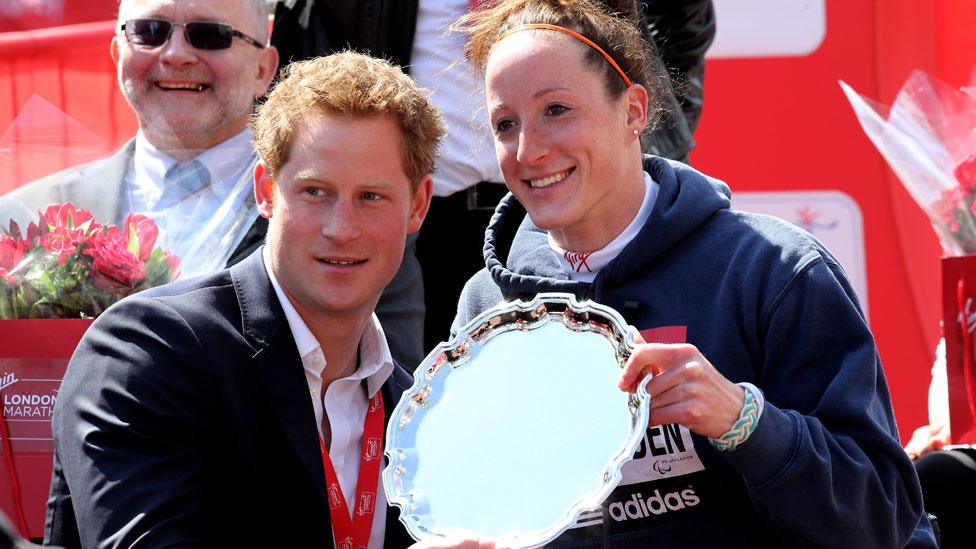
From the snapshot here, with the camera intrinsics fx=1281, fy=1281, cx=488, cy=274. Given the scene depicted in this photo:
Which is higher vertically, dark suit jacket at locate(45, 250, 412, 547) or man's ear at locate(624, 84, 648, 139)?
man's ear at locate(624, 84, 648, 139)

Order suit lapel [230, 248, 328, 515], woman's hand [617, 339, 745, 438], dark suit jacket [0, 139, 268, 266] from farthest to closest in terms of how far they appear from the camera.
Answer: dark suit jacket [0, 139, 268, 266] → suit lapel [230, 248, 328, 515] → woman's hand [617, 339, 745, 438]

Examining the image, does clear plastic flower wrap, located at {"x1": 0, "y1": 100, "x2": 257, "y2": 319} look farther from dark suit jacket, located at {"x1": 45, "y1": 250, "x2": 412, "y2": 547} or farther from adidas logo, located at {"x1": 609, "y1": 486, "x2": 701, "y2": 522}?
adidas logo, located at {"x1": 609, "y1": 486, "x2": 701, "y2": 522}

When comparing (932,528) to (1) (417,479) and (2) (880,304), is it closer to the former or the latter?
(1) (417,479)

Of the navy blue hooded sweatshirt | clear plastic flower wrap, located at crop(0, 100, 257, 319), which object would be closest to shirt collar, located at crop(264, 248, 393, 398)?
the navy blue hooded sweatshirt

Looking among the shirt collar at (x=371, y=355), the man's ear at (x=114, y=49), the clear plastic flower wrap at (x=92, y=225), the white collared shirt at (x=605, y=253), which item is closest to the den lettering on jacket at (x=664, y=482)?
the white collared shirt at (x=605, y=253)

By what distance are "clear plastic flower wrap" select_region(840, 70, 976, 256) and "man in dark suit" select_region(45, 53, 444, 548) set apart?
1503 mm

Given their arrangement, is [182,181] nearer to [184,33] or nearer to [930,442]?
[184,33]

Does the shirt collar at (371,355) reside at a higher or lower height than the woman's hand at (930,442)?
higher

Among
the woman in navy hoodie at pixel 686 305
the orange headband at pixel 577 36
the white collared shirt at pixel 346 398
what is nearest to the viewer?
the woman in navy hoodie at pixel 686 305

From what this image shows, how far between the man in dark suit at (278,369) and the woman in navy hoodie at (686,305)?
10.8 inches

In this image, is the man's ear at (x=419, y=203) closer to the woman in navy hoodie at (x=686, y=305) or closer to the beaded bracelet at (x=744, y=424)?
the woman in navy hoodie at (x=686, y=305)

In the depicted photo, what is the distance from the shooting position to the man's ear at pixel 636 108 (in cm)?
277

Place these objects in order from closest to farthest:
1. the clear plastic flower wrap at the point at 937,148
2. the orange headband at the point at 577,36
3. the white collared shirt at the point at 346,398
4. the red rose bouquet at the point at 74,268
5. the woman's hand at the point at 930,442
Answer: the white collared shirt at the point at 346,398 → the orange headband at the point at 577,36 → the red rose bouquet at the point at 74,268 → the clear plastic flower wrap at the point at 937,148 → the woman's hand at the point at 930,442

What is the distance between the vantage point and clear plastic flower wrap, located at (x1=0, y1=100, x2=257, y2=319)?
10.3 ft
